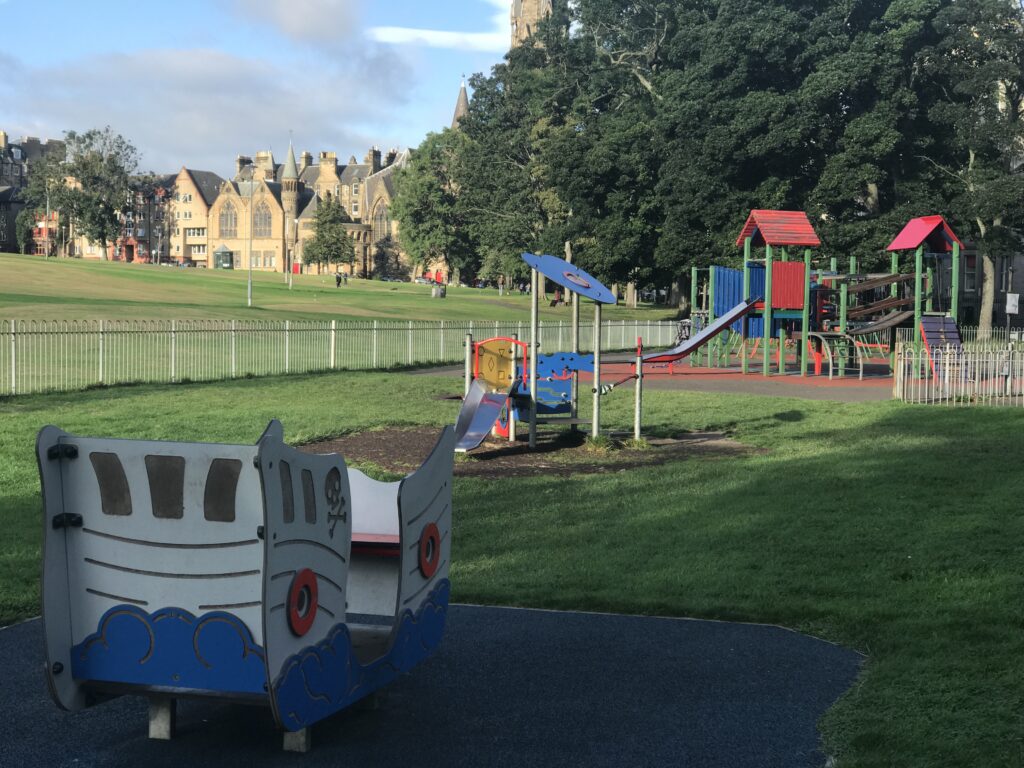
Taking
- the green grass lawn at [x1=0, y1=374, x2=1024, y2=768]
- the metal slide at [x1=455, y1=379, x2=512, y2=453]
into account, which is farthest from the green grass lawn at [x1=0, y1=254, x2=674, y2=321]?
the green grass lawn at [x1=0, y1=374, x2=1024, y2=768]

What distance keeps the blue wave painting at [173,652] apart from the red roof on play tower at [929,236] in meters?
30.8

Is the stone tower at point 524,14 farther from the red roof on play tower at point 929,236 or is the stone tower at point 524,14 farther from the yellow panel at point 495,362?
the yellow panel at point 495,362

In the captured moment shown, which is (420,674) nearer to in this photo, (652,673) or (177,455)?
(652,673)

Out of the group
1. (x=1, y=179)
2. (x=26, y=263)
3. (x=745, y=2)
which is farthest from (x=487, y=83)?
(x=1, y=179)

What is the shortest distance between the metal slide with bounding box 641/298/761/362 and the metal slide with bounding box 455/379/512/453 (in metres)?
4.83

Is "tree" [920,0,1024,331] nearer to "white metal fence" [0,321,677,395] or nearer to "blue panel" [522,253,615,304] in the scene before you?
"white metal fence" [0,321,677,395]

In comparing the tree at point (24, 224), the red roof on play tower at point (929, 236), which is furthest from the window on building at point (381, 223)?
the red roof on play tower at point (929, 236)

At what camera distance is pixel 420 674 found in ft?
21.3

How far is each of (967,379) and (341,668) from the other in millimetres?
20116

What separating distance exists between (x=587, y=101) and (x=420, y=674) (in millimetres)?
64786

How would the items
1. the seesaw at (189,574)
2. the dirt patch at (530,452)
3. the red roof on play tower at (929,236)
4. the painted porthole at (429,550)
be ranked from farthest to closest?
the red roof on play tower at (929,236)
the dirt patch at (530,452)
the painted porthole at (429,550)
the seesaw at (189,574)

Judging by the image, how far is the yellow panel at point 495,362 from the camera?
17719mm

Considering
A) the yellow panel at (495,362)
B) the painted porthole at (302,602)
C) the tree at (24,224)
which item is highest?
the tree at (24,224)

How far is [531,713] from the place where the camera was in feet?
19.1
